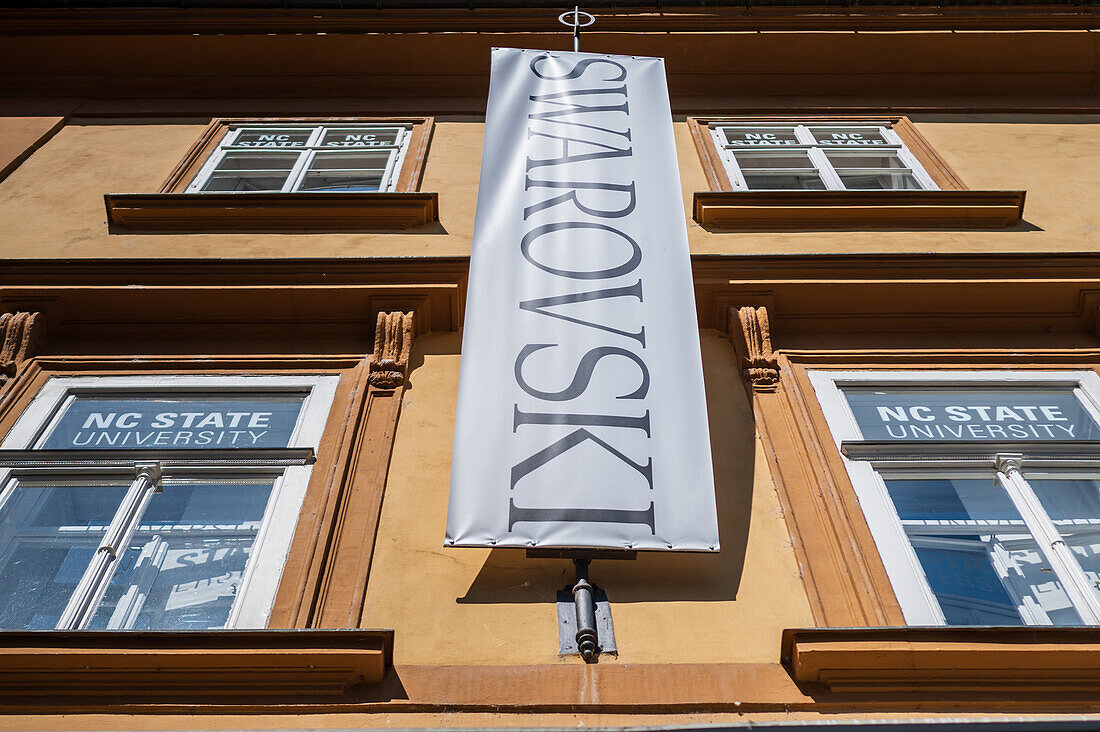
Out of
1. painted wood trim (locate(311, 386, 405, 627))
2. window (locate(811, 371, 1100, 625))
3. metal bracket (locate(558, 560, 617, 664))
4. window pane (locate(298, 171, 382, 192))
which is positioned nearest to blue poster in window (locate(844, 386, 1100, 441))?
window (locate(811, 371, 1100, 625))

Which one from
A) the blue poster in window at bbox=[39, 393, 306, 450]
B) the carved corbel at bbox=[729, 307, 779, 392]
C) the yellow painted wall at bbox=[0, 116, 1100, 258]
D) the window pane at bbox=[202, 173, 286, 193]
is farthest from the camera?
the window pane at bbox=[202, 173, 286, 193]

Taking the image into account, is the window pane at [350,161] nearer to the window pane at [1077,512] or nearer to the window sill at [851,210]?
the window sill at [851,210]

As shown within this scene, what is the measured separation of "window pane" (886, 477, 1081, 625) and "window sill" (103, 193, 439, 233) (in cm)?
372

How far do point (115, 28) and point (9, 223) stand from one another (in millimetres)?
2964

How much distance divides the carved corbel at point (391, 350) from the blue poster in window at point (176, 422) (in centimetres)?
41

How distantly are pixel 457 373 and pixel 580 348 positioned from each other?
1.10m

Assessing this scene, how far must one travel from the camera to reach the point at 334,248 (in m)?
6.75

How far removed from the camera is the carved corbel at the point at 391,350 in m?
5.50

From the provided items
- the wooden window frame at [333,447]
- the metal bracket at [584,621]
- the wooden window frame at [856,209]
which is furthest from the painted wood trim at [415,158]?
the metal bracket at [584,621]

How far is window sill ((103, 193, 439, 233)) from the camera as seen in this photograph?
695 cm

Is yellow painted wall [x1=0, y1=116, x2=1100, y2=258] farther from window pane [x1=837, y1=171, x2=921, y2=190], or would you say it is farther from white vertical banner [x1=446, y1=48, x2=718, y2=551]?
white vertical banner [x1=446, y1=48, x2=718, y2=551]

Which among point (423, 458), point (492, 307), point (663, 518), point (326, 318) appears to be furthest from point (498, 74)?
point (663, 518)

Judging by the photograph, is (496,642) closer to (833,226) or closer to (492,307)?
(492,307)

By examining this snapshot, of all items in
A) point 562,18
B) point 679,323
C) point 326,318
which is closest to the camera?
point 679,323
